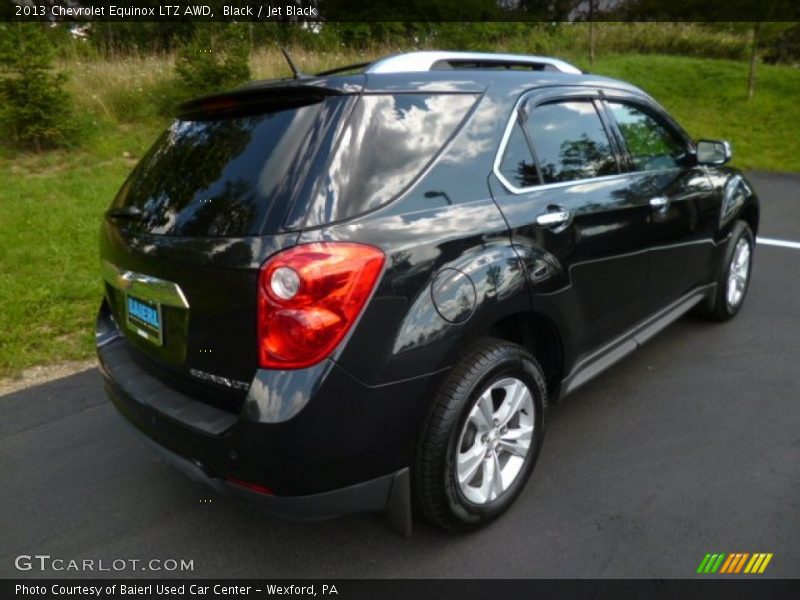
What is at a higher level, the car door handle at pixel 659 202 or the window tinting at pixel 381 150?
the window tinting at pixel 381 150

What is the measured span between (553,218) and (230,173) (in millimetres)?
1328

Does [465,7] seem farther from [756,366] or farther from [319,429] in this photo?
[319,429]

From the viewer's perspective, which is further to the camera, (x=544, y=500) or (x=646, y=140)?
(x=646, y=140)

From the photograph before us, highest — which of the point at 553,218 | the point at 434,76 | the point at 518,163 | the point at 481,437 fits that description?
the point at 434,76

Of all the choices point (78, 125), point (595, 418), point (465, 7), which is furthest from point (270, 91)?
point (465, 7)

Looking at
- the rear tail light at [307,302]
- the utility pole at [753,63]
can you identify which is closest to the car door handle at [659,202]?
the rear tail light at [307,302]

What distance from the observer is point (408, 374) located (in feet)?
6.75

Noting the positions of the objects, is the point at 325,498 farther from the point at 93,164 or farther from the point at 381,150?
the point at 93,164

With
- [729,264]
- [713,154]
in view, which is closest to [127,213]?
[713,154]

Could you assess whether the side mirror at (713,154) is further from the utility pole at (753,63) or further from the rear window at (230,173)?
the utility pole at (753,63)

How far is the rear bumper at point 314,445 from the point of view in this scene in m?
1.92

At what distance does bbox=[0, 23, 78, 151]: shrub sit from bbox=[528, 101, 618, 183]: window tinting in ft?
27.4

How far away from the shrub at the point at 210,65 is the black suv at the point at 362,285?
845 centimetres

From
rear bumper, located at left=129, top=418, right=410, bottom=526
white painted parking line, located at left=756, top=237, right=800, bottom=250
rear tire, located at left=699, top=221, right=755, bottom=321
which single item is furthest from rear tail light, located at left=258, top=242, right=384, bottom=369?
white painted parking line, located at left=756, top=237, right=800, bottom=250
